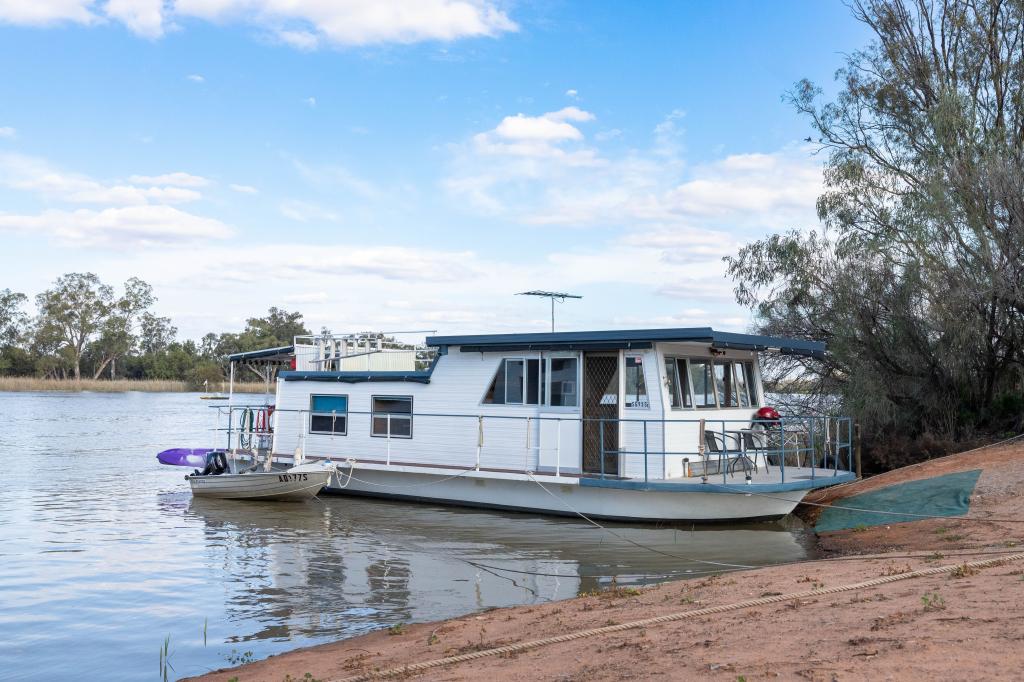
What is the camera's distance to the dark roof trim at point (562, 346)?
48.6ft

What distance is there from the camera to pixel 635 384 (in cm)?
1502

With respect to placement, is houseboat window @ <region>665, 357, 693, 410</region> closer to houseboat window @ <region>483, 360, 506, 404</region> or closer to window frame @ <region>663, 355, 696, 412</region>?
window frame @ <region>663, 355, 696, 412</region>

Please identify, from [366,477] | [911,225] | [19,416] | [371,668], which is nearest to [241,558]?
[366,477]

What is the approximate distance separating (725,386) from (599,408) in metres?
2.70

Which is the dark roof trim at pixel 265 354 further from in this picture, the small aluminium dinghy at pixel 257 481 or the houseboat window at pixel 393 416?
the houseboat window at pixel 393 416

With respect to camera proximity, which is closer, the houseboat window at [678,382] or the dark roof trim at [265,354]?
the houseboat window at [678,382]

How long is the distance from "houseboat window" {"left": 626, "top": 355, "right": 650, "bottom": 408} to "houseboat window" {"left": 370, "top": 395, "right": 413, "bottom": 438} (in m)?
4.68

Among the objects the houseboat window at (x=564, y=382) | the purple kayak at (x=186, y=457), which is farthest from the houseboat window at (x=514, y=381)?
the purple kayak at (x=186, y=457)

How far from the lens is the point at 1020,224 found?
18.1m

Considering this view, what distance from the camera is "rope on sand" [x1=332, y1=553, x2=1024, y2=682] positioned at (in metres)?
6.96

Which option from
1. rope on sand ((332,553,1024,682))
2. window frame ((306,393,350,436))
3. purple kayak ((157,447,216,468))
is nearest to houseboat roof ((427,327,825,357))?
window frame ((306,393,350,436))

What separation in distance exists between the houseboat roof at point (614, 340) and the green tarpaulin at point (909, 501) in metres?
2.88

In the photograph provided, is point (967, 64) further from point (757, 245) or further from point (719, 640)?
point (719, 640)

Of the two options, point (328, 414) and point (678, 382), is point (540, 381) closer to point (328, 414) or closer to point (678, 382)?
point (678, 382)
